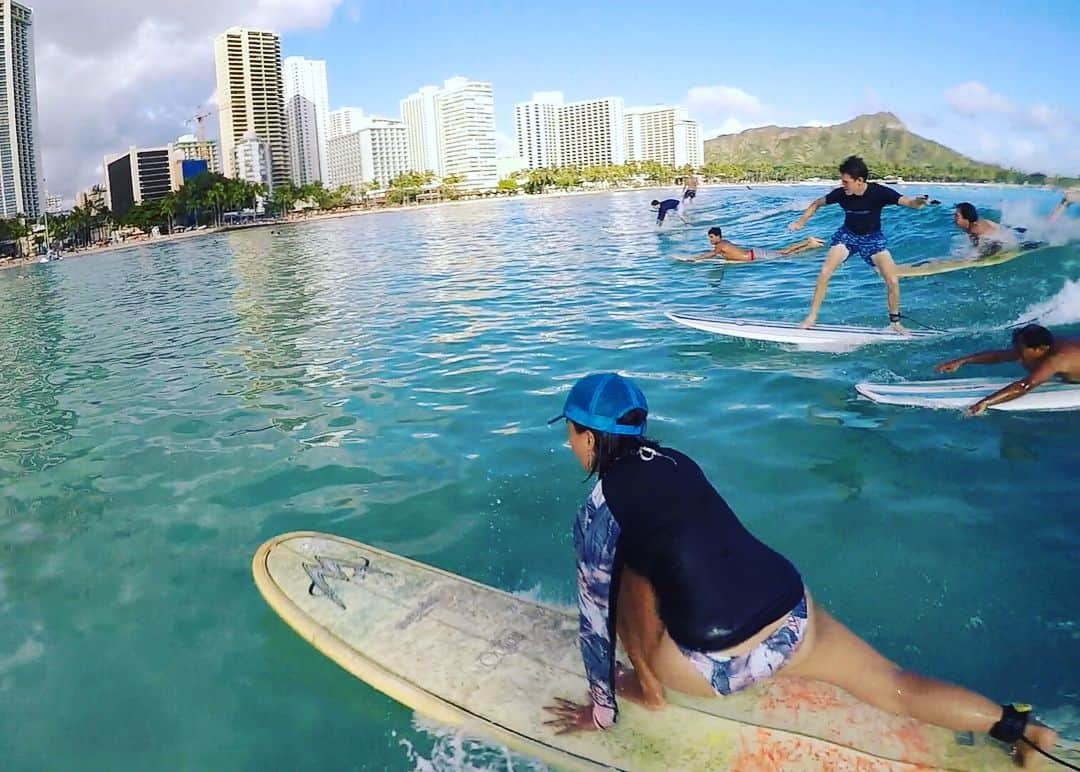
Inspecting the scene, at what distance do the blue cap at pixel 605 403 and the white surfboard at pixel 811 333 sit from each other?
8520mm

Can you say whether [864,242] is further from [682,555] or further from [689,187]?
[689,187]

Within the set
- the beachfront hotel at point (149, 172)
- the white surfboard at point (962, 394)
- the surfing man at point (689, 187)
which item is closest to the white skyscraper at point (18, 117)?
the beachfront hotel at point (149, 172)

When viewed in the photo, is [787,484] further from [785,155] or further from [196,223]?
[196,223]

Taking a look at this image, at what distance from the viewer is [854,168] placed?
1074 centimetres

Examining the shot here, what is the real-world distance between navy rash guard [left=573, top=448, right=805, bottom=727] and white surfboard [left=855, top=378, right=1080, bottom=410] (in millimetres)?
5691

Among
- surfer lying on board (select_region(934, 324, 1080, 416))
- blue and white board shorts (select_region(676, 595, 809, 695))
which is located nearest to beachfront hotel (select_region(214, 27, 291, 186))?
surfer lying on board (select_region(934, 324, 1080, 416))

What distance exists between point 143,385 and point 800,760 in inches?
450

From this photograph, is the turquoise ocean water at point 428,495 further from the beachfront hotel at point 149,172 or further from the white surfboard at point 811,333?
the beachfront hotel at point 149,172

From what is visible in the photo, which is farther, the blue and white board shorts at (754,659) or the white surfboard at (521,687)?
the white surfboard at (521,687)

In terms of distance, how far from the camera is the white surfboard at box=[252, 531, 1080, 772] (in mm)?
3205

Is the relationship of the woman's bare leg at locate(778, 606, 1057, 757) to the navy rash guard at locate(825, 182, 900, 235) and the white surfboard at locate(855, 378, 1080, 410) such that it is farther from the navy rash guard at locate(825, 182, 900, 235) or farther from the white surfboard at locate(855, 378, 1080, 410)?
the navy rash guard at locate(825, 182, 900, 235)

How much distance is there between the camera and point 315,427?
29.8ft

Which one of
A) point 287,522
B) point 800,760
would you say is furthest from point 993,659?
point 287,522

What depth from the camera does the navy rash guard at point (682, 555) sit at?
2.95 meters
